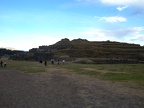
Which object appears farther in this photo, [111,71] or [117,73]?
[111,71]

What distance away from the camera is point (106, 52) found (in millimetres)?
105188

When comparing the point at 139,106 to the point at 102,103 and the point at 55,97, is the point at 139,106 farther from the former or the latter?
the point at 55,97

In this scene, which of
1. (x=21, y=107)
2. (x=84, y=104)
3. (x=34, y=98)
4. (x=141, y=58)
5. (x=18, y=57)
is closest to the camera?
(x=21, y=107)

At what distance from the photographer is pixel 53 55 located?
96.6m

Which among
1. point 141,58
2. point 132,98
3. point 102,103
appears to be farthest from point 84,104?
point 141,58

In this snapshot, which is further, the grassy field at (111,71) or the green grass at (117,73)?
the grassy field at (111,71)

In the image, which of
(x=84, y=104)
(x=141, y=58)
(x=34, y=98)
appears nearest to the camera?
(x=84, y=104)

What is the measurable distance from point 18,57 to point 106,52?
113ft

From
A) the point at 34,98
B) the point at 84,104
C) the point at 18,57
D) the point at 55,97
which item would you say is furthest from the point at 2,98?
the point at 18,57

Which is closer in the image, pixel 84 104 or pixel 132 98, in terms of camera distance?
pixel 84 104

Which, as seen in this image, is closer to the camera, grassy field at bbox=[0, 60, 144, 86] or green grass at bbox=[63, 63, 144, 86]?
green grass at bbox=[63, 63, 144, 86]

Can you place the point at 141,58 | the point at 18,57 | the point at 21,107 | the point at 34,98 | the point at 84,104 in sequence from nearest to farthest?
the point at 21,107 → the point at 84,104 → the point at 34,98 → the point at 141,58 → the point at 18,57

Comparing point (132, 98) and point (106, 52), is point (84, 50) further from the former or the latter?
point (132, 98)

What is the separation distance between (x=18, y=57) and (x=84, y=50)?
84.8 ft
